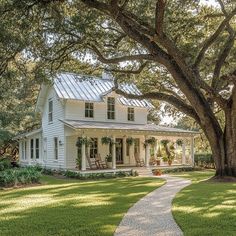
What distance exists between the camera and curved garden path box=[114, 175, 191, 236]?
23.1 feet

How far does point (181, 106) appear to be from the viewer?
18.3m

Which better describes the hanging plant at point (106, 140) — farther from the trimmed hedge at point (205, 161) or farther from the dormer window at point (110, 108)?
the trimmed hedge at point (205, 161)

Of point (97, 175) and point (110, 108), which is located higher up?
point (110, 108)

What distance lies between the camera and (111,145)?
78.1 ft

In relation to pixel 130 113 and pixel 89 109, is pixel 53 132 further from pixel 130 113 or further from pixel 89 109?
pixel 130 113

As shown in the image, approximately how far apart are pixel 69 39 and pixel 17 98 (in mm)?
17557

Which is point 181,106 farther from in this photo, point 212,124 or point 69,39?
point 69,39

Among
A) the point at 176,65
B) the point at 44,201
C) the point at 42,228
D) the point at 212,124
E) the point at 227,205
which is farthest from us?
the point at 212,124

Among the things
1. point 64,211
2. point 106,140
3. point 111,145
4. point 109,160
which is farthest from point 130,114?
point 64,211

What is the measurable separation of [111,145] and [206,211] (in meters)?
14.8

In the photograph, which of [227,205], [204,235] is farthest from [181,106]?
[204,235]

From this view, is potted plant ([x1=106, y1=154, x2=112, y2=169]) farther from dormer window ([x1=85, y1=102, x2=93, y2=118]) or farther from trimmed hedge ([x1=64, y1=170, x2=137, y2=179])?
dormer window ([x1=85, y1=102, x2=93, y2=118])

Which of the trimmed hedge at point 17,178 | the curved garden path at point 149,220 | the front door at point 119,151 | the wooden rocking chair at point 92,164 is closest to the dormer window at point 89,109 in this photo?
the front door at point 119,151

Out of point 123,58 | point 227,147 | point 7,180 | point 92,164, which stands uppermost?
point 123,58
